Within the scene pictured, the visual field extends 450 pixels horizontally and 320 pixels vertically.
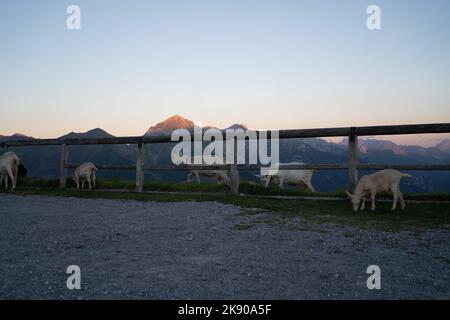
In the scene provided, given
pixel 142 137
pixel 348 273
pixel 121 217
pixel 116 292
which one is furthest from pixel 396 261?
pixel 142 137

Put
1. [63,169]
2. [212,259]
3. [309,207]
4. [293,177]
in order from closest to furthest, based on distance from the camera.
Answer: [212,259], [309,207], [63,169], [293,177]

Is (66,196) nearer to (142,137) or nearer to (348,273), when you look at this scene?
(142,137)

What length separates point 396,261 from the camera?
4.71 meters

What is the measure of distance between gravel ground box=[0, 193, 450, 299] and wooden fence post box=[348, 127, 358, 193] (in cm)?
333

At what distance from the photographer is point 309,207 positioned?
9.20 m

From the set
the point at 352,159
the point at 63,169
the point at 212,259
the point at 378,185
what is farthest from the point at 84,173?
the point at 212,259

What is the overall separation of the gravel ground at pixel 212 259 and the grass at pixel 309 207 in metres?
0.59

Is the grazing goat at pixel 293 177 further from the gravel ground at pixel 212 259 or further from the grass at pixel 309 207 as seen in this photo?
the gravel ground at pixel 212 259

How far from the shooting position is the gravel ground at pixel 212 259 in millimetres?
3678

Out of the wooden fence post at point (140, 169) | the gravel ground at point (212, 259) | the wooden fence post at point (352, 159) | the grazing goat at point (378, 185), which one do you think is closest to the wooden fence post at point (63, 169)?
the wooden fence post at point (140, 169)

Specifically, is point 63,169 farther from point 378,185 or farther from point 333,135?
point 378,185

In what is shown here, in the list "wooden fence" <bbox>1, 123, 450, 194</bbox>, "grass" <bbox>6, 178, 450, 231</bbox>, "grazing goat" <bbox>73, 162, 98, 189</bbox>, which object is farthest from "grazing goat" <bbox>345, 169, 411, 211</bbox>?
"grazing goat" <bbox>73, 162, 98, 189</bbox>

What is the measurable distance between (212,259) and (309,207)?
493cm

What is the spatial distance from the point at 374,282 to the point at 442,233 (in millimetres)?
3151
